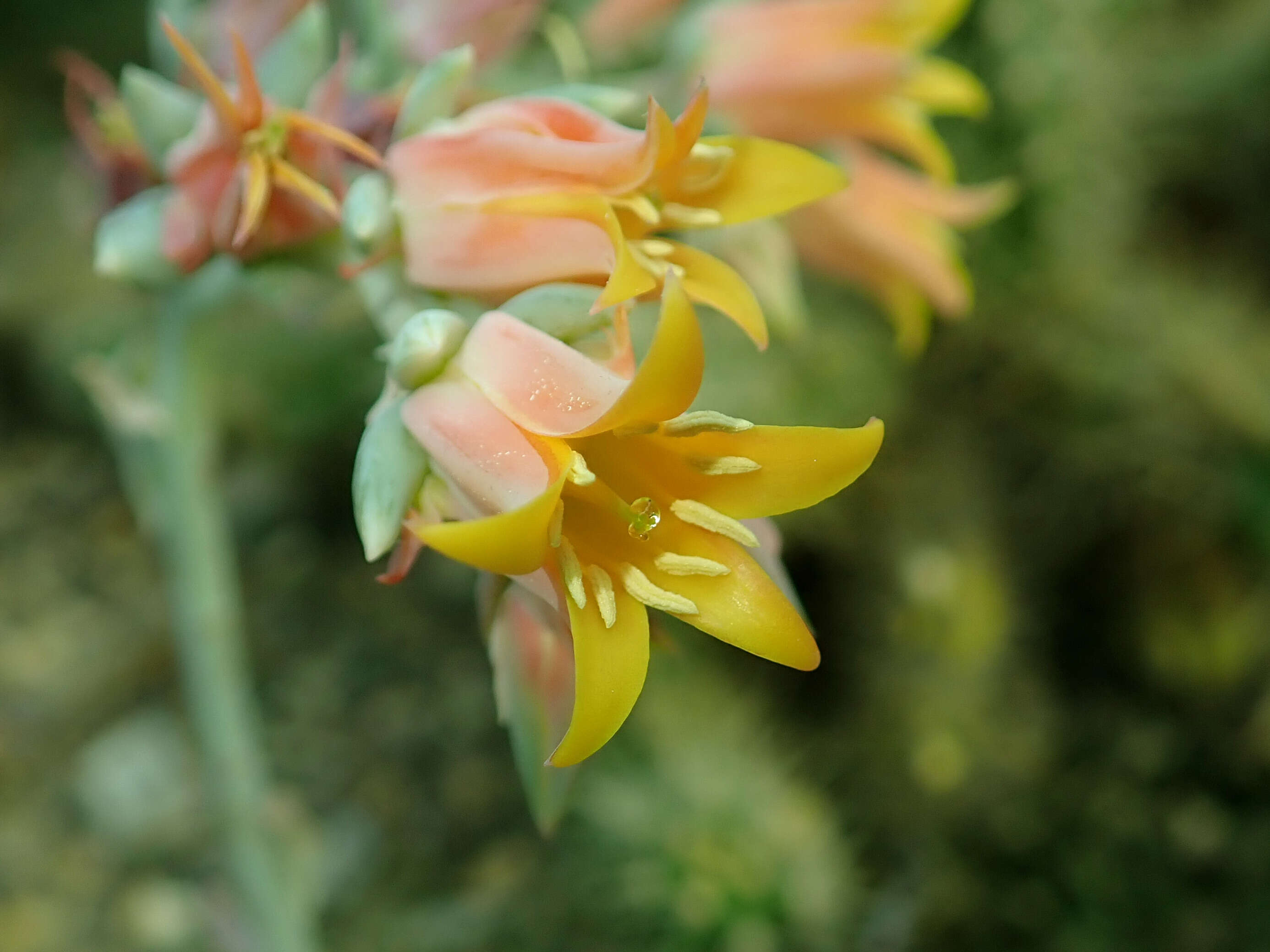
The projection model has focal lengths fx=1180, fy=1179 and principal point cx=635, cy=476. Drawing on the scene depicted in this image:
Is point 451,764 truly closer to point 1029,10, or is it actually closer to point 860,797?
point 860,797

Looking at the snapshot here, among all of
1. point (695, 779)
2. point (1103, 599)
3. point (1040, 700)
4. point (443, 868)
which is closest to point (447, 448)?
point (695, 779)

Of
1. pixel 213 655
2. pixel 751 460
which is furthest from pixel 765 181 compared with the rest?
pixel 213 655

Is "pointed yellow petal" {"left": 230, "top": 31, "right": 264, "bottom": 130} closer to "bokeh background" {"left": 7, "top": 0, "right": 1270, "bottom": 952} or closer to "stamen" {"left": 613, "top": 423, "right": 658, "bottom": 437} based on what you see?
"stamen" {"left": 613, "top": 423, "right": 658, "bottom": 437}

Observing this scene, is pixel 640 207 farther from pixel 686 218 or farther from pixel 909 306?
pixel 909 306

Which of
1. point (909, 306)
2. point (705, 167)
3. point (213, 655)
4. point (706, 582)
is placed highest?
point (705, 167)

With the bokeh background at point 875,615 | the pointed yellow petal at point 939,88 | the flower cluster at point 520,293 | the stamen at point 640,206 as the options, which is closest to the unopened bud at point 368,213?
the flower cluster at point 520,293
